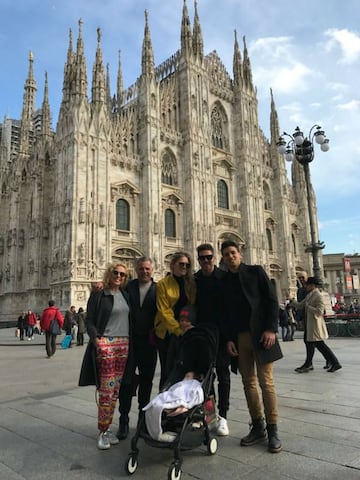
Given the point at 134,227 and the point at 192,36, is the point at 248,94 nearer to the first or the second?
the point at 192,36

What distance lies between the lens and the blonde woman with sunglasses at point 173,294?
3932 millimetres

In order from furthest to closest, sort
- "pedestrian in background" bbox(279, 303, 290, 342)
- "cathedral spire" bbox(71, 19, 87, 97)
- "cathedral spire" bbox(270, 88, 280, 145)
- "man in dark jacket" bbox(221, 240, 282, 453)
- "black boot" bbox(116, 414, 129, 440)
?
"cathedral spire" bbox(270, 88, 280, 145) < "cathedral spire" bbox(71, 19, 87, 97) < "pedestrian in background" bbox(279, 303, 290, 342) < "black boot" bbox(116, 414, 129, 440) < "man in dark jacket" bbox(221, 240, 282, 453)

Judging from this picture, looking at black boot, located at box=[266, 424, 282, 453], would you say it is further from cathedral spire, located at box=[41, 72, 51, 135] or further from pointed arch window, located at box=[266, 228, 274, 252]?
pointed arch window, located at box=[266, 228, 274, 252]

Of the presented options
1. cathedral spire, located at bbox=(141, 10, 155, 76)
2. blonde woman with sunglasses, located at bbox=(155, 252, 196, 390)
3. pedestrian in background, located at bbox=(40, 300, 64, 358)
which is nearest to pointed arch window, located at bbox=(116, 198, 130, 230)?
cathedral spire, located at bbox=(141, 10, 155, 76)

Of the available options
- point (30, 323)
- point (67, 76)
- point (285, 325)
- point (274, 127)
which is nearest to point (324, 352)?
point (285, 325)

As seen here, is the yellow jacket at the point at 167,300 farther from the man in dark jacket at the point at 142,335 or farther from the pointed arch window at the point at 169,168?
the pointed arch window at the point at 169,168

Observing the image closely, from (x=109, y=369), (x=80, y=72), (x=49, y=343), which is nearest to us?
(x=109, y=369)

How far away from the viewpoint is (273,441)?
3385 millimetres

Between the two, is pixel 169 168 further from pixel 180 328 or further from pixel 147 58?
pixel 180 328

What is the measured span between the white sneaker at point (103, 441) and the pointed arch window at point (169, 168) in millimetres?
27455

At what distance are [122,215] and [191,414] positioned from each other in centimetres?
2478

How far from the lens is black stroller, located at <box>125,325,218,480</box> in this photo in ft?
9.81

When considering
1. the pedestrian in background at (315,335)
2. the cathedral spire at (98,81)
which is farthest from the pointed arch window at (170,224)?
the pedestrian in background at (315,335)

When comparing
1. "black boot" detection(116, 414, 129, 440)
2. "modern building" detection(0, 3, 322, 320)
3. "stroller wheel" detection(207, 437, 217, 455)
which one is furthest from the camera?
"modern building" detection(0, 3, 322, 320)
